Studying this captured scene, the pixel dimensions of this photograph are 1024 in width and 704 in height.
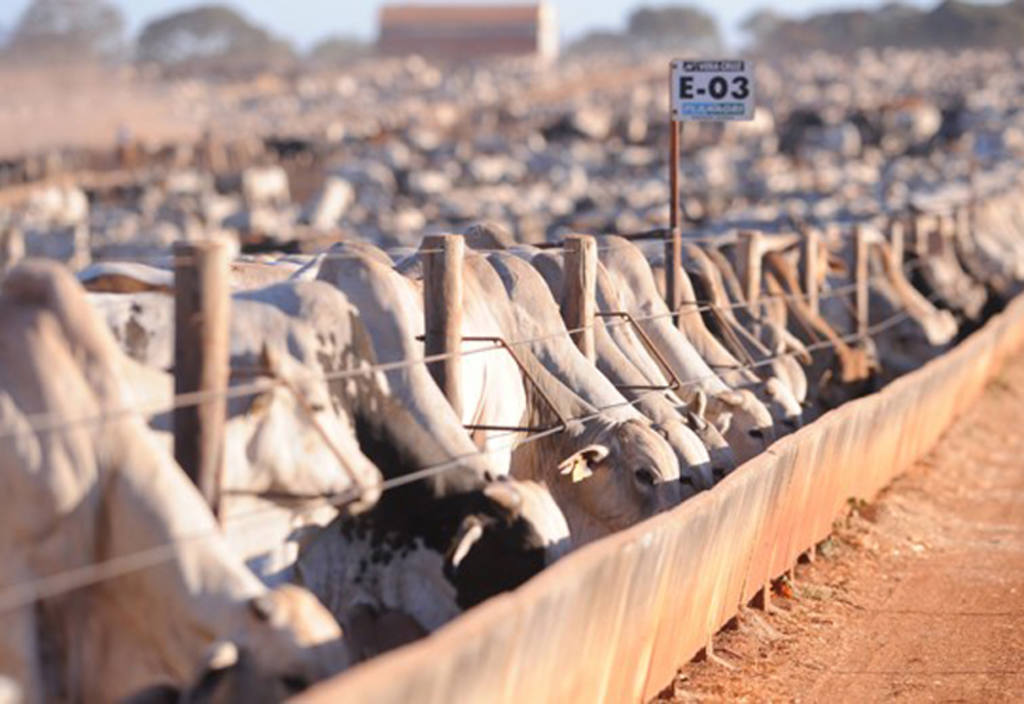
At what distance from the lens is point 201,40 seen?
190750 mm

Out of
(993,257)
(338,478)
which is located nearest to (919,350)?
→ (993,257)

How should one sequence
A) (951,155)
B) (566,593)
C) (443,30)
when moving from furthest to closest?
(443,30)
(951,155)
(566,593)

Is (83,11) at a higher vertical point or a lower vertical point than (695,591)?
higher

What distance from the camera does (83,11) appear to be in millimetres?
161250

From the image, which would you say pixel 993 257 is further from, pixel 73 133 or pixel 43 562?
pixel 73 133

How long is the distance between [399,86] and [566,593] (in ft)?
469

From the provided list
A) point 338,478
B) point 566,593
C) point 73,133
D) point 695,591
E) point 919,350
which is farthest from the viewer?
point 73,133

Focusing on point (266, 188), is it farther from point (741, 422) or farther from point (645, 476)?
point (645, 476)

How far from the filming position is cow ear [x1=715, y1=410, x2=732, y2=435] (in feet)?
42.2

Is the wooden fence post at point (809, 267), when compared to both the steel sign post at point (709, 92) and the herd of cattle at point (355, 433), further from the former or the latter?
the steel sign post at point (709, 92)

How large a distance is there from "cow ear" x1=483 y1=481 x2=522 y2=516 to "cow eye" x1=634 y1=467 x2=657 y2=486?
2.12 meters

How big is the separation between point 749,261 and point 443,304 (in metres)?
7.14

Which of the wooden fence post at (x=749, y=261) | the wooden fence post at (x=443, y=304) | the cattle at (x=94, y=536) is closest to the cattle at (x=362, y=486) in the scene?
the wooden fence post at (x=443, y=304)

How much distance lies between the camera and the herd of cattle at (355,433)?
285 inches
